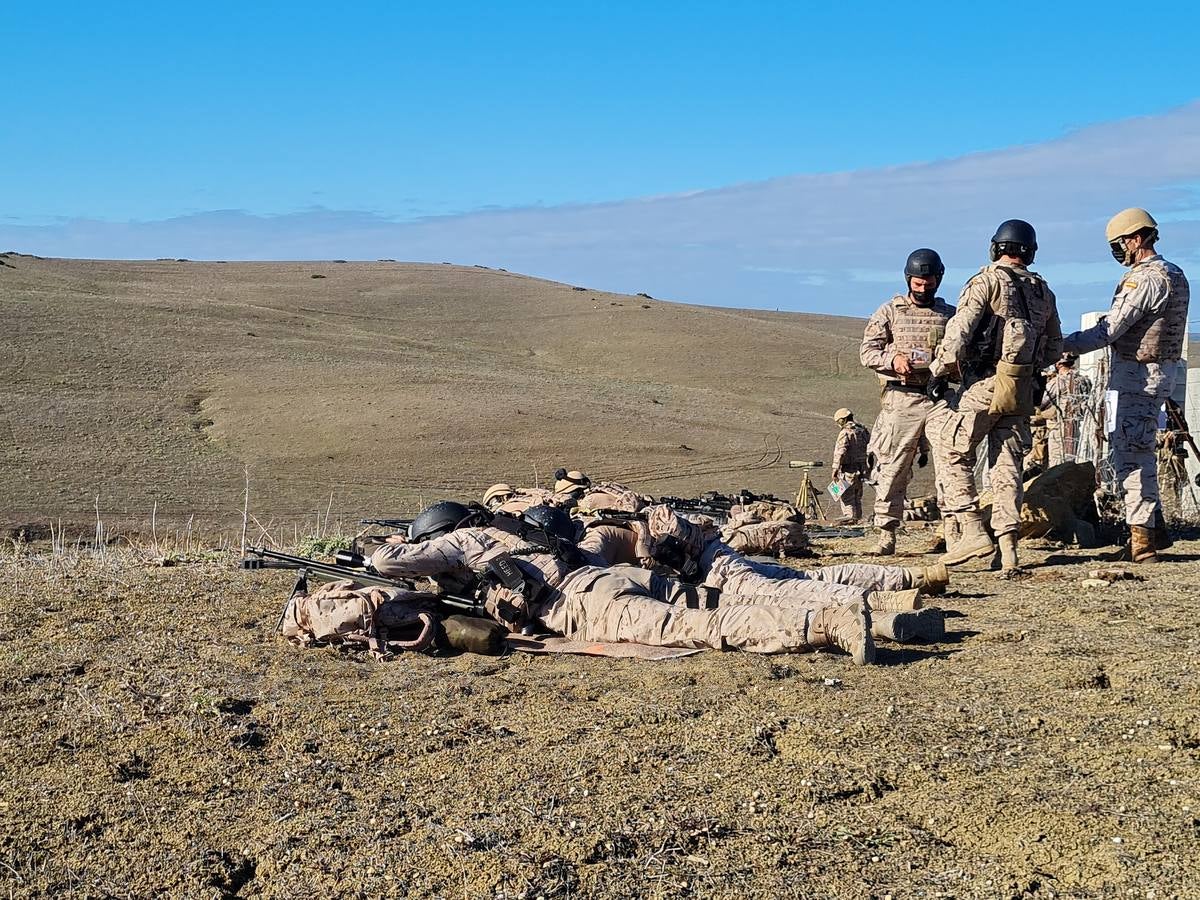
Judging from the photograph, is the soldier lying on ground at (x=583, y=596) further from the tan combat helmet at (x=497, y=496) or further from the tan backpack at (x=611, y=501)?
the tan combat helmet at (x=497, y=496)

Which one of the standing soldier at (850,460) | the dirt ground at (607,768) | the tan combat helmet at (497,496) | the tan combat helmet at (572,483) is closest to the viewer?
the dirt ground at (607,768)

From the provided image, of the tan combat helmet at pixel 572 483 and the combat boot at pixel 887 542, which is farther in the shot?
the combat boot at pixel 887 542

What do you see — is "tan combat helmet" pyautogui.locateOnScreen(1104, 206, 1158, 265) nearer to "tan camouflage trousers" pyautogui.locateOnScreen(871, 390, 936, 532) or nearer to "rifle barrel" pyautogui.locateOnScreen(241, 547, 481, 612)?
"tan camouflage trousers" pyautogui.locateOnScreen(871, 390, 936, 532)

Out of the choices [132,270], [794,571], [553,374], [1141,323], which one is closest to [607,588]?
[794,571]

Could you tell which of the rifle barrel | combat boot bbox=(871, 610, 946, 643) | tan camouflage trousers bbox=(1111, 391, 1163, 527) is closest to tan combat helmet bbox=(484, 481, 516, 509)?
the rifle barrel

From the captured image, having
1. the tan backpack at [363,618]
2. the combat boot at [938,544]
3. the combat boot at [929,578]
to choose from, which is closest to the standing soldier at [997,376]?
the combat boot at [938,544]

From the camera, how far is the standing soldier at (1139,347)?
780cm

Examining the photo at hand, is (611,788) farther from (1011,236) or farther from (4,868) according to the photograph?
(1011,236)

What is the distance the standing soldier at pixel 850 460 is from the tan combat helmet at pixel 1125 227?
18.3 ft

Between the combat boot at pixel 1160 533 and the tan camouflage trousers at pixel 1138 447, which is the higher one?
the tan camouflage trousers at pixel 1138 447

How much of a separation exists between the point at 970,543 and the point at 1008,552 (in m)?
0.23

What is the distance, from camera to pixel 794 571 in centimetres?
693

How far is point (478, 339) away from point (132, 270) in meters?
21.4

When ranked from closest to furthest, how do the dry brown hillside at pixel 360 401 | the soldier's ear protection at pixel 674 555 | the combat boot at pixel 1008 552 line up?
the soldier's ear protection at pixel 674 555, the combat boot at pixel 1008 552, the dry brown hillside at pixel 360 401
